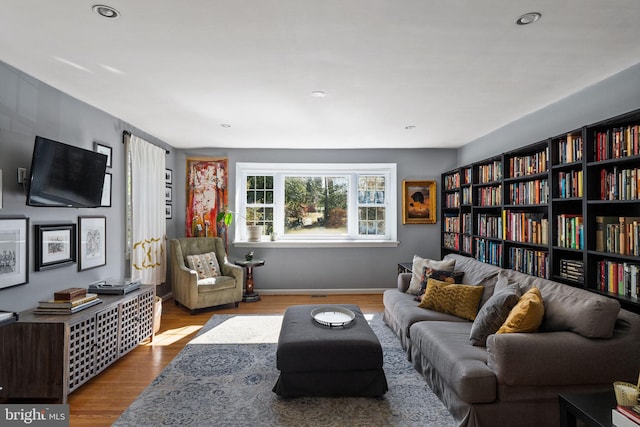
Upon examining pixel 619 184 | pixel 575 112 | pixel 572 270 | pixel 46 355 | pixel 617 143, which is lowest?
pixel 46 355

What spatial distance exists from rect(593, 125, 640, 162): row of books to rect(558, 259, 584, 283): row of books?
2.81 ft

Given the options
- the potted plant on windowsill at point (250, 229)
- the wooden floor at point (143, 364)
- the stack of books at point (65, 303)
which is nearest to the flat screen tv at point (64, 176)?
the stack of books at point (65, 303)

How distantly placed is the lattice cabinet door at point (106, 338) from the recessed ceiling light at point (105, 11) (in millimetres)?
2170

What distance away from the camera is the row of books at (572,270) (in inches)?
110

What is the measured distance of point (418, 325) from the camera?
9.69 feet

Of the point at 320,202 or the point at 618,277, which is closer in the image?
the point at 618,277

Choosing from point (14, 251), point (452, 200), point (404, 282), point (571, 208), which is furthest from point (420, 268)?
point (14, 251)

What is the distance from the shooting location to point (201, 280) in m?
4.74

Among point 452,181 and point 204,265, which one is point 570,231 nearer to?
point 452,181

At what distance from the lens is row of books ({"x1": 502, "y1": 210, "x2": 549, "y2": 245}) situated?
10.8 feet

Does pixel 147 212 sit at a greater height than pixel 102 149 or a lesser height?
lesser

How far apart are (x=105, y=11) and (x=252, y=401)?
2.59 meters

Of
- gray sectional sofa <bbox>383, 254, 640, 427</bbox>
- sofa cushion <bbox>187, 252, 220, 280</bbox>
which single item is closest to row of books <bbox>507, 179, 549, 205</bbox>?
gray sectional sofa <bbox>383, 254, 640, 427</bbox>

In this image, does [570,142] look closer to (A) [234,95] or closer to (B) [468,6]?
(B) [468,6]
